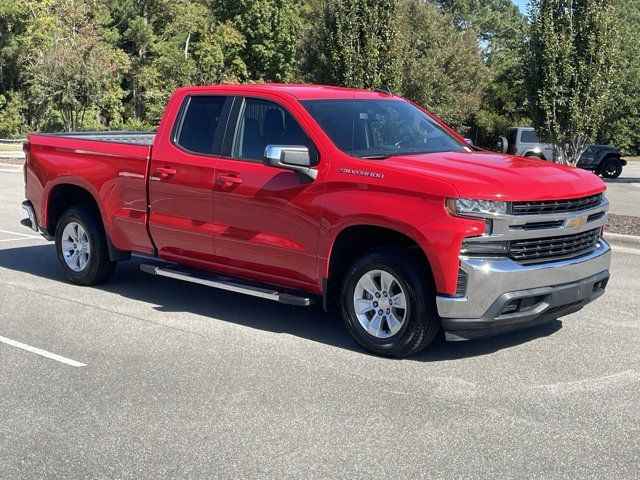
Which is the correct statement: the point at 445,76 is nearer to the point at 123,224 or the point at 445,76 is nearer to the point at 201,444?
the point at 123,224

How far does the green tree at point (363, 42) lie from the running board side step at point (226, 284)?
12841mm

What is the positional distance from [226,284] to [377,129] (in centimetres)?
179

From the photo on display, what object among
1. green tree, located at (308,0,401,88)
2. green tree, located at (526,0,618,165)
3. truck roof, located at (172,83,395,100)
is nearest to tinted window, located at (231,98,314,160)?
truck roof, located at (172,83,395,100)

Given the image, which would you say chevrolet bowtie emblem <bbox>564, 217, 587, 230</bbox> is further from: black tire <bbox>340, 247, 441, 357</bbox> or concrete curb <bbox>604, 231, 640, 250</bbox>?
concrete curb <bbox>604, 231, 640, 250</bbox>

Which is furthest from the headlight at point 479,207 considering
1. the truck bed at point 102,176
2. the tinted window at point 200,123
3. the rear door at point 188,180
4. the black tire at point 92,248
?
the black tire at point 92,248

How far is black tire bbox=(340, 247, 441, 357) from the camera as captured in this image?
19.7 ft

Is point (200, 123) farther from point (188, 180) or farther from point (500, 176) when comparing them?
point (500, 176)

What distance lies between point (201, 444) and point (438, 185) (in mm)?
2389

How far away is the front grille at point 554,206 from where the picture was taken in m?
5.82

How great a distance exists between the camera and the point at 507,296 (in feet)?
18.9

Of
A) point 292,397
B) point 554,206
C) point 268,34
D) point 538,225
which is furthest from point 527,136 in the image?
point 268,34

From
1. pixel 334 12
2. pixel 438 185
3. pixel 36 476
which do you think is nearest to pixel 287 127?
pixel 438 185

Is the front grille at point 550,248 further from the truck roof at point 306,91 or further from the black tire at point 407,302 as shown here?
the truck roof at point 306,91

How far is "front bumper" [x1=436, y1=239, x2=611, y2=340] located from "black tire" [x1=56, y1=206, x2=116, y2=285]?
13.2 feet
